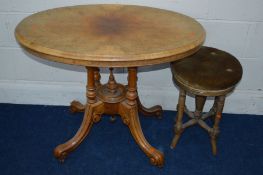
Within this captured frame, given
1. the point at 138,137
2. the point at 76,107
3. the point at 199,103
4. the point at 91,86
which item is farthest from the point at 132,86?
the point at 76,107

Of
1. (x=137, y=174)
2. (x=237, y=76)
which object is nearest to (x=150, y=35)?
(x=237, y=76)

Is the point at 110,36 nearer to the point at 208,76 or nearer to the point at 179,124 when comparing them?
the point at 208,76

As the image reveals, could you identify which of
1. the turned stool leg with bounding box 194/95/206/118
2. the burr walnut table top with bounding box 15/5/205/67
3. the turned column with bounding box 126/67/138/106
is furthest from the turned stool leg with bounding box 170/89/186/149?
the burr walnut table top with bounding box 15/5/205/67

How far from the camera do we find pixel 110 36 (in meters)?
1.47

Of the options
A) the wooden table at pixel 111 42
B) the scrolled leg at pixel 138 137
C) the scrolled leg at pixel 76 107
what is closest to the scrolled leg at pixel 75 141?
the wooden table at pixel 111 42

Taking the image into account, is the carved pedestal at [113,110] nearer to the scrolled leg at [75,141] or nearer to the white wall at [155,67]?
the scrolled leg at [75,141]

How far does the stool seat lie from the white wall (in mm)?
311

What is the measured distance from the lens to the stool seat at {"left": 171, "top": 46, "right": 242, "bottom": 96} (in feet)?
5.45

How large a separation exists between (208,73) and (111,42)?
0.65 metres

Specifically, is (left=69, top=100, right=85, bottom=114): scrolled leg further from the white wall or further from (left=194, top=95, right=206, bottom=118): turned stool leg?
(left=194, top=95, right=206, bottom=118): turned stool leg

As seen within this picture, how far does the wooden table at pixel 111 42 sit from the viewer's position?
1300 millimetres

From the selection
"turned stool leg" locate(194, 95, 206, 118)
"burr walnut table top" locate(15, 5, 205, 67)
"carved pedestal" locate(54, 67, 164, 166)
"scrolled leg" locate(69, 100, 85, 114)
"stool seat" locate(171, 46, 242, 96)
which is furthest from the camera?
"scrolled leg" locate(69, 100, 85, 114)

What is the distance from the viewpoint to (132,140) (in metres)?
2.10

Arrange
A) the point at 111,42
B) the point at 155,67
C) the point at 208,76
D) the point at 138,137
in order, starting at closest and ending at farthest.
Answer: the point at 111,42 → the point at 208,76 → the point at 138,137 → the point at 155,67
